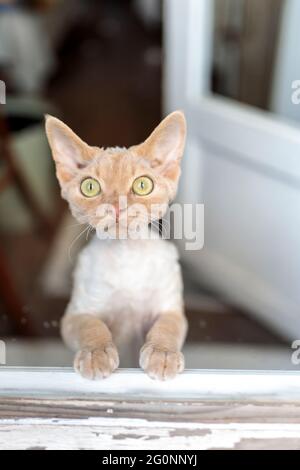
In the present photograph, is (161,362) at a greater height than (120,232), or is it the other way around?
(120,232)

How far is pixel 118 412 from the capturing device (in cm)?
66

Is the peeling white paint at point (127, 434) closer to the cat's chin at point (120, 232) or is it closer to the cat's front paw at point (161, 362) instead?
the cat's front paw at point (161, 362)

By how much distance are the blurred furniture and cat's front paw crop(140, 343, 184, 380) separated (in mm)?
632

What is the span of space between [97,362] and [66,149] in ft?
0.81

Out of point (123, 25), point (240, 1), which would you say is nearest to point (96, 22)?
point (123, 25)

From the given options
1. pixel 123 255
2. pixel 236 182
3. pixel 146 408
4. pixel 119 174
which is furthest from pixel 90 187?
pixel 236 182

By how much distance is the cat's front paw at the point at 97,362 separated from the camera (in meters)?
0.65

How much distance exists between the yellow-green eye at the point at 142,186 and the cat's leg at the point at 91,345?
0.64 feet

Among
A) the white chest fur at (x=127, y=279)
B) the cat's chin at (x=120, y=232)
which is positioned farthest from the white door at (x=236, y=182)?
the cat's chin at (x=120, y=232)

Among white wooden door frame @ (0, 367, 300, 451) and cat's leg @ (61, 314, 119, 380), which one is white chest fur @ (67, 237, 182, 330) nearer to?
cat's leg @ (61, 314, 119, 380)

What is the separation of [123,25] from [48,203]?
131 inches

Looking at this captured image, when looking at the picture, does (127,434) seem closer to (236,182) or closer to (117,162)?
(117,162)

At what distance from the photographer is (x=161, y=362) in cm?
67
